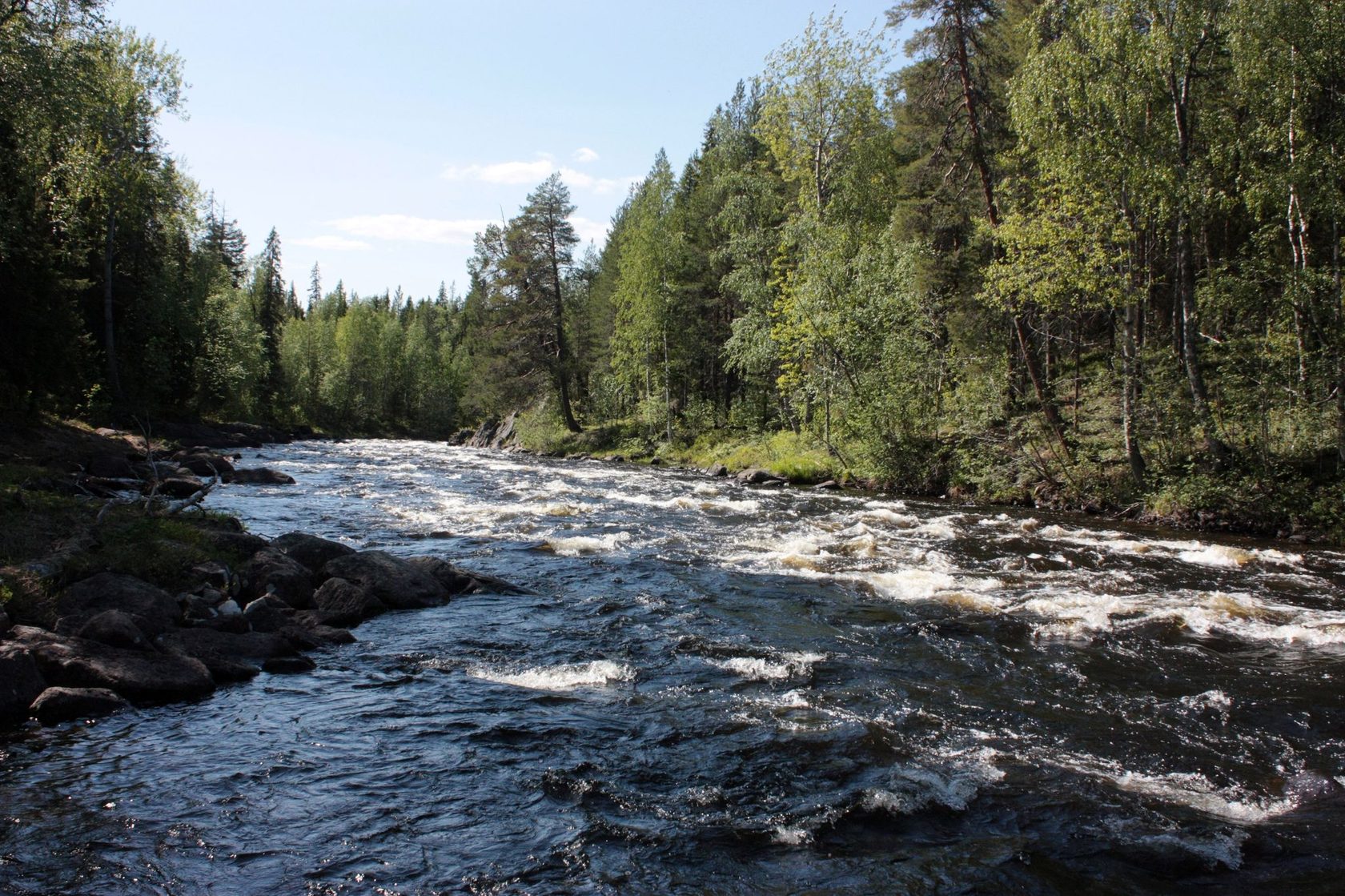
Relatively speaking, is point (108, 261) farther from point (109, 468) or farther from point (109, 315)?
point (109, 468)

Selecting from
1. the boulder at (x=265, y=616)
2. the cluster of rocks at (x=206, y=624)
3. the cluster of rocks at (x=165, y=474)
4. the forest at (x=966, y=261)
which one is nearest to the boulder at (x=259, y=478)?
the cluster of rocks at (x=165, y=474)

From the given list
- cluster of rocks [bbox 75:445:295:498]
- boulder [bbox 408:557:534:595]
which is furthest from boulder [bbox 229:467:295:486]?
boulder [bbox 408:557:534:595]

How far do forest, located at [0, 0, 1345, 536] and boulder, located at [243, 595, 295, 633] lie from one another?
15.3 meters

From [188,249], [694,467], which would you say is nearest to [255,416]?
[188,249]

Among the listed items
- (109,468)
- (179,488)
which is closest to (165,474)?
(109,468)

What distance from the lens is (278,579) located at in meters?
11.2

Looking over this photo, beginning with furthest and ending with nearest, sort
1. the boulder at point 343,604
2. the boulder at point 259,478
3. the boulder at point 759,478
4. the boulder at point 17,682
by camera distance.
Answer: the boulder at point 759,478, the boulder at point 259,478, the boulder at point 343,604, the boulder at point 17,682

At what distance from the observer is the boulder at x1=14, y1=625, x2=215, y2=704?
A: 758 cm

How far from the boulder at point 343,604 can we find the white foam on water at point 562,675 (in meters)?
2.98

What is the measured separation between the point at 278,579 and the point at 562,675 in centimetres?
511

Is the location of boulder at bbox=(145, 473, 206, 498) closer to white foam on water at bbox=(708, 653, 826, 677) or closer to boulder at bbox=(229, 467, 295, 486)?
boulder at bbox=(229, 467, 295, 486)

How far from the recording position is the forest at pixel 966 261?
18.4 metres

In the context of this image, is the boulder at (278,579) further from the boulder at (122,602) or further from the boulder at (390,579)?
the boulder at (122,602)

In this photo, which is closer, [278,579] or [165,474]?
[278,579]
